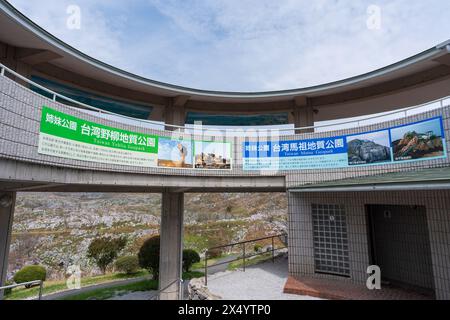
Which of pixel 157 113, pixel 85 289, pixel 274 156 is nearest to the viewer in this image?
pixel 274 156

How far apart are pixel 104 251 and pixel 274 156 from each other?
21.5m

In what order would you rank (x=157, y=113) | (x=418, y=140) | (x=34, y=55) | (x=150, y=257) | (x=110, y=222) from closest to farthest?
(x=418, y=140)
(x=34, y=55)
(x=157, y=113)
(x=150, y=257)
(x=110, y=222)

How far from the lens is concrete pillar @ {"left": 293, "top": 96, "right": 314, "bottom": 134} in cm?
1297

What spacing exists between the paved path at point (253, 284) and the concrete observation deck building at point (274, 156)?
43.3 inches

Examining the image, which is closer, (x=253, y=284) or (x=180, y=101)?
(x=253, y=284)

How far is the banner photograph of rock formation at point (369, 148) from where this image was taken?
9086 mm

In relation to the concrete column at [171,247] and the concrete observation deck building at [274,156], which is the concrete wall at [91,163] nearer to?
the concrete observation deck building at [274,156]

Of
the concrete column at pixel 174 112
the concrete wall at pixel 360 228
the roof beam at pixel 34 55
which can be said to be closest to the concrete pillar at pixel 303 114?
the concrete wall at pixel 360 228

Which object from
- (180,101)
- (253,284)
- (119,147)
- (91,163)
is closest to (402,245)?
(253,284)

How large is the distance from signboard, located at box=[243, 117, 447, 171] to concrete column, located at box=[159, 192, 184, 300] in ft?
14.3

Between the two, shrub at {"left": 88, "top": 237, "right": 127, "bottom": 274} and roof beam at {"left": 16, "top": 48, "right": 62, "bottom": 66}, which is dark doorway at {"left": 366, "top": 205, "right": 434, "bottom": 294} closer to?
roof beam at {"left": 16, "top": 48, "right": 62, "bottom": 66}

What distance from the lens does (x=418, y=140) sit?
832cm

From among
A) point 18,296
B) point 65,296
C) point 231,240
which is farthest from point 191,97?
point 231,240

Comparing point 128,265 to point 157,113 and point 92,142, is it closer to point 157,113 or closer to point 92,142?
point 157,113
